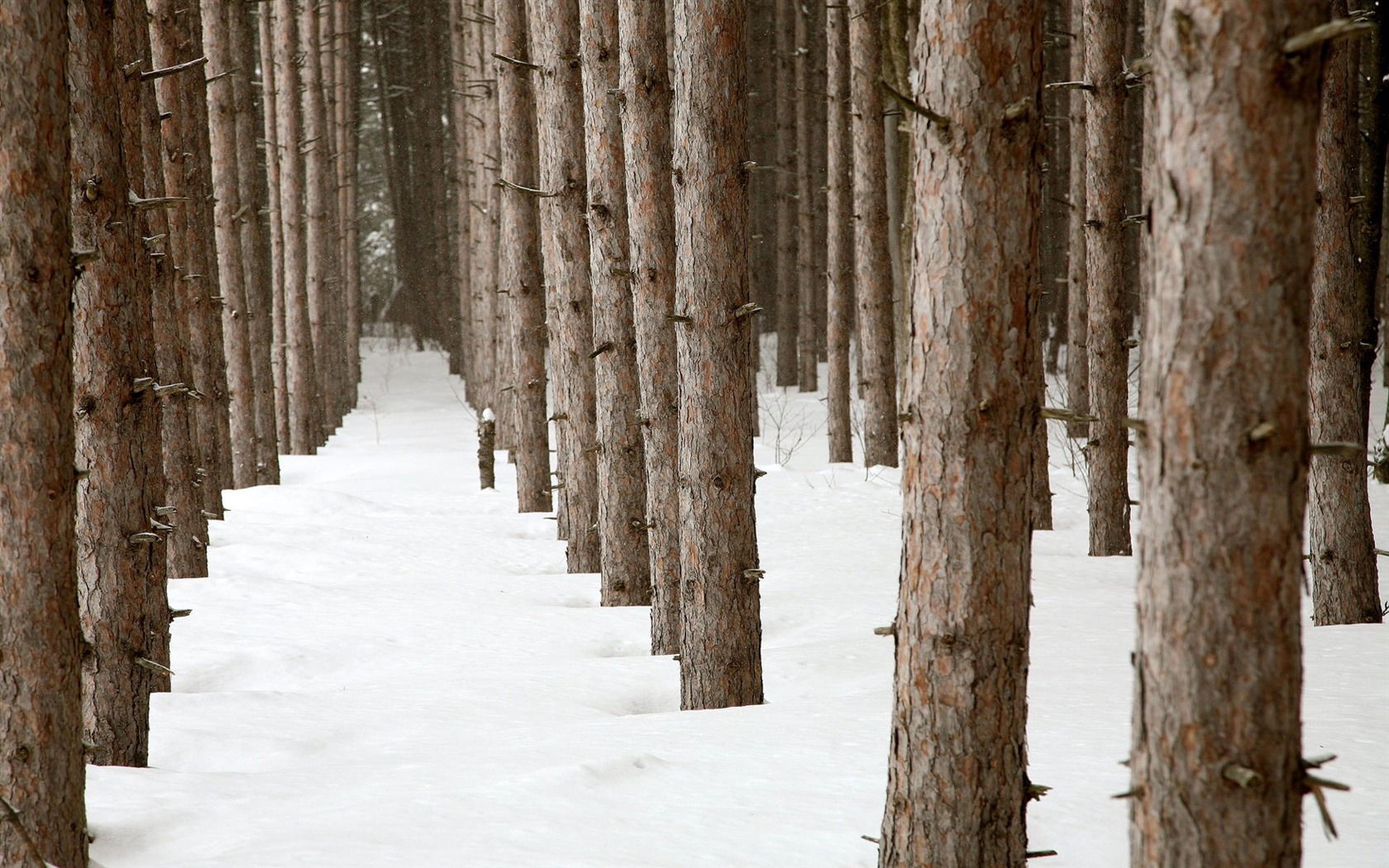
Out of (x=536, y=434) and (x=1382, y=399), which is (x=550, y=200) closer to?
(x=536, y=434)

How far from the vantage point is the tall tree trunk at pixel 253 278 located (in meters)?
13.2

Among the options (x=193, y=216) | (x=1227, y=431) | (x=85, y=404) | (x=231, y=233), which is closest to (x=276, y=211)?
(x=231, y=233)

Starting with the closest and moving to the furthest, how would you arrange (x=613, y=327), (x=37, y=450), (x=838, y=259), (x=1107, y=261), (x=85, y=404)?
(x=37, y=450)
(x=85, y=404)
(x=613, y=327)
(x=1107, y=261)
(x=838, y=259)

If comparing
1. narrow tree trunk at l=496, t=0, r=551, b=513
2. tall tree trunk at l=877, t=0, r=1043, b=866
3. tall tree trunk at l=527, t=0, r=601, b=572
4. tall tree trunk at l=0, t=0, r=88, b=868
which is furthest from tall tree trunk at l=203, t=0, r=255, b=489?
tall tree trunk at l=877, t=0, r=1043, b=866

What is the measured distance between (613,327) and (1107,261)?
350 centimetres

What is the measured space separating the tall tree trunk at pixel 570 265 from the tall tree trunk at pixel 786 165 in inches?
343

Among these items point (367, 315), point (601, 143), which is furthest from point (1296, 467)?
point (367, 315)

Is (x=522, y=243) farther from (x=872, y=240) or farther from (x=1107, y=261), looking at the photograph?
(x=1107, y=261)

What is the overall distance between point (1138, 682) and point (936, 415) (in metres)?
0.93

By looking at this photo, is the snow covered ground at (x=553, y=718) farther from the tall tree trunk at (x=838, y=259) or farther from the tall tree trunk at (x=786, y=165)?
the tall tree trunk at (x=786, y=165)

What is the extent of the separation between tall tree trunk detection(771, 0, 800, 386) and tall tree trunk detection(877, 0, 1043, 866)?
13.8 meters

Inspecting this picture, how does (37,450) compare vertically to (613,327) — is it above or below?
below

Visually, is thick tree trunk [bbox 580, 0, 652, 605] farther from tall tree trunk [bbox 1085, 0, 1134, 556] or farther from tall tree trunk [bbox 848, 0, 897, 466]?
tall tree trunk [bbox 848, 0, 897, 466]

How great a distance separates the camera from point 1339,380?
5836 mm
